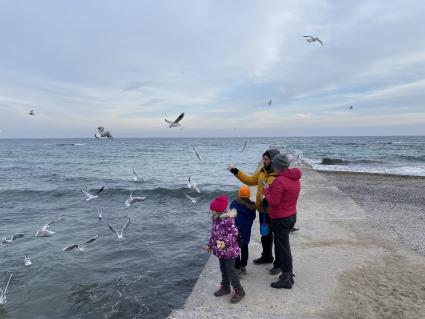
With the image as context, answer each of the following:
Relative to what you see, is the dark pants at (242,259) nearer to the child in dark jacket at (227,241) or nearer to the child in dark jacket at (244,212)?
the child in dark jacket at (244,212)

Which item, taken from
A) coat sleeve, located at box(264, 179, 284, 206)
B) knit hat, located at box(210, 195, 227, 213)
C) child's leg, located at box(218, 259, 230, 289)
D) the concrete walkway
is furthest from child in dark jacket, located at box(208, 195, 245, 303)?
coat sleeve, located at box(264, 179, 284, 206)

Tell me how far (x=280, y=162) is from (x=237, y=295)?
6.09 ft

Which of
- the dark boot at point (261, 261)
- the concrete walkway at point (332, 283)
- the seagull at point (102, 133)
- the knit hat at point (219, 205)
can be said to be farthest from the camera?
the seagull at point (102, 133)

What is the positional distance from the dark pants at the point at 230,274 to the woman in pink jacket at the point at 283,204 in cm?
66

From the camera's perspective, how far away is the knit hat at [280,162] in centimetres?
464

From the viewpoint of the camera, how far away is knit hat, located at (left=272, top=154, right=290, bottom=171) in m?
4.64

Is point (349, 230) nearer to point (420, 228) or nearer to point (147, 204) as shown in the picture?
point (420, 228)

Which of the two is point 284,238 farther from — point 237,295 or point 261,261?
point 261,261

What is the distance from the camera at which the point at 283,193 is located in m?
4.68

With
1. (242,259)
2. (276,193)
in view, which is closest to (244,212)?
(276,193)

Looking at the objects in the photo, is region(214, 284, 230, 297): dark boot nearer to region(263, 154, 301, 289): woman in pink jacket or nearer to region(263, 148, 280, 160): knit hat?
region(263, 154, 301, 289): woman in pink jacket

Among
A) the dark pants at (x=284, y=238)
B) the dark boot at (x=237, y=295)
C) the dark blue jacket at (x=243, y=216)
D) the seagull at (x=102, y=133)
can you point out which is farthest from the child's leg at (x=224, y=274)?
the seagull at (x=102, y=133)

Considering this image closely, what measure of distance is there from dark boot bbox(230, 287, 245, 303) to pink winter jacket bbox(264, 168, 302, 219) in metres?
1.08

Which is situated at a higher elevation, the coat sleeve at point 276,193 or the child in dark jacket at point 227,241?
the coat sleeve at point 276,193
